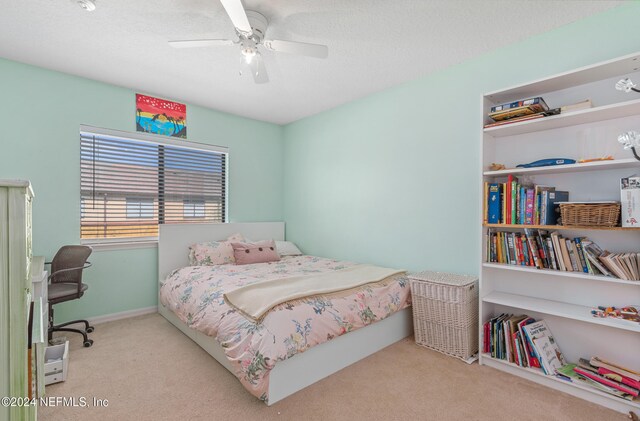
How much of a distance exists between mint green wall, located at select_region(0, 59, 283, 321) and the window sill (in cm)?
5

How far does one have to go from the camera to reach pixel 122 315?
3.29 metres

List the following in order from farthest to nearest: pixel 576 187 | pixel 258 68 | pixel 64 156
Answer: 1. pixel 64 156
2. pixel 258 68
3. pixel 576 187

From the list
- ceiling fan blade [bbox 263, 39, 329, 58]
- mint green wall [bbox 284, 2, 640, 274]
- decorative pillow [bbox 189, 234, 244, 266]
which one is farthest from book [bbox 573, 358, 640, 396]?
decorative pillow [bbox 189, 234, 244, 266]

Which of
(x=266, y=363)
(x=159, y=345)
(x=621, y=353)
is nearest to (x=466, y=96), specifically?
(x=621, y=353)

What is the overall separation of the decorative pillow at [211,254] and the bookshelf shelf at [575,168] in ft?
9.13

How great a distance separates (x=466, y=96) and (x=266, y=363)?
8.70 feet

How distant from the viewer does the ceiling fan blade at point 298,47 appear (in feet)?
6.66

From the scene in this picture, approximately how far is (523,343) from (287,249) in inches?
110

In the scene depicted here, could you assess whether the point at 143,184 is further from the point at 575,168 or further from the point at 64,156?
the point at 575,168

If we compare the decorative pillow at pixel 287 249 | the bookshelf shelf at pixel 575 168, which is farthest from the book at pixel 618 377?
the decorative pillow at pixel 287 249

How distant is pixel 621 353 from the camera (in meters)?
1.96

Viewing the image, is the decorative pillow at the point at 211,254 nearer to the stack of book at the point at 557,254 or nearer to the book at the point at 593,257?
the stack of book at the point at 557,254

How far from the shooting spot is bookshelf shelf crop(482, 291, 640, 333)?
1.80 m

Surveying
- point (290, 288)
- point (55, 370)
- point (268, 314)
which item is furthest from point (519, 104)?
point (55, 370)
